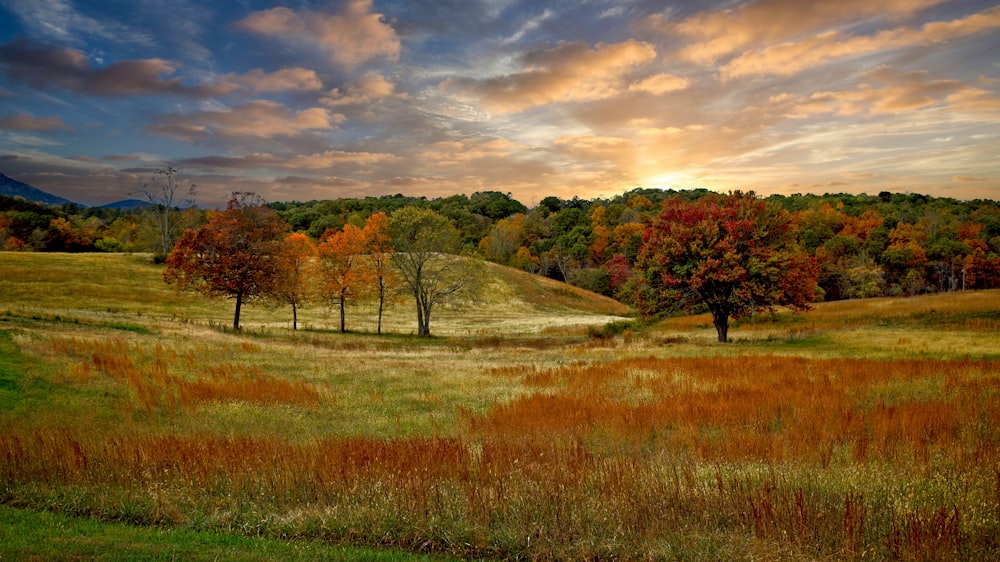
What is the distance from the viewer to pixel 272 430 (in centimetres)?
1381

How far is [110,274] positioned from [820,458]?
7697cm

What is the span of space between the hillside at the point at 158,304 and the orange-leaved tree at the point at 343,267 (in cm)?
413

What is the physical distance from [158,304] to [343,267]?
22167mm

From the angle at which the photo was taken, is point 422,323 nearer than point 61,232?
Yes

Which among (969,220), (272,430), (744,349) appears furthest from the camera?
(969,220)

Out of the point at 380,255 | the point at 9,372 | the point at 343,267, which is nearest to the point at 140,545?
the point at 9,372

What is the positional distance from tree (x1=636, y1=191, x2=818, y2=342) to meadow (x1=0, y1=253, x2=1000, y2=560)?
340 inches

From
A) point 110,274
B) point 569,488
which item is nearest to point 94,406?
point 569,488

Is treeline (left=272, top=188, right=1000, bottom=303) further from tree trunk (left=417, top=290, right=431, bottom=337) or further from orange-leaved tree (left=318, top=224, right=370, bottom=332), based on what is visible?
orange-leaved tree (left=318, top=224, right=370, bottom=332)

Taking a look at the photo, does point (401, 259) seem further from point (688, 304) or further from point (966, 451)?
point (966, 451)

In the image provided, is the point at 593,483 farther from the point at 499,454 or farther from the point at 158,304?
the point at 158,304

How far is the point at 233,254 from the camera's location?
43281mm

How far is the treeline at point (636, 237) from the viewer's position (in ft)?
294

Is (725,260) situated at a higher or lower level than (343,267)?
higher
